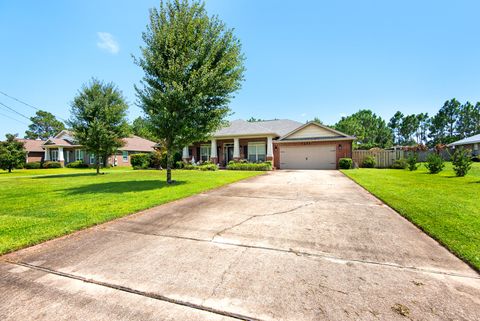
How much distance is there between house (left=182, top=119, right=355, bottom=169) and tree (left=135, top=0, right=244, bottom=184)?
9.08 m

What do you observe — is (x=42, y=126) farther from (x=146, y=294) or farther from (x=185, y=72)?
(x=146, y=294)

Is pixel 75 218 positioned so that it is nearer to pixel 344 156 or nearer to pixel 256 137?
pixel 256 137

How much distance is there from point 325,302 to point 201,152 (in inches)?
A: 933

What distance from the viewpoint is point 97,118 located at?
58.6ft

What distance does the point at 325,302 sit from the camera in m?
2.34

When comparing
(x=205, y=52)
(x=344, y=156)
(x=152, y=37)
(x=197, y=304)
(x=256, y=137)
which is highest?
(x=152, y=37)

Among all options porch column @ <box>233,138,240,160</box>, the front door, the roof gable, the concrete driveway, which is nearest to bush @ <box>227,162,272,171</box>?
porch column @ <box>233,138,240,160</box>

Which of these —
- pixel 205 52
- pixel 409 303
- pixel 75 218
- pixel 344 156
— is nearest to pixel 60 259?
pixel 75 218

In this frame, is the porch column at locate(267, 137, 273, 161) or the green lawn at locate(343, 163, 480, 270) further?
the porch column at locate(267, 137, 273, 161)

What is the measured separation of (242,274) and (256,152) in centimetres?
2038

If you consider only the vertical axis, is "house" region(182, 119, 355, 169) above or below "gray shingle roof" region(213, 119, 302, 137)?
below

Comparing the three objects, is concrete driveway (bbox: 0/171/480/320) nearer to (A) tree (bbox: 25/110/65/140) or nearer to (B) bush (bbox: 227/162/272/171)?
(B) bush (bbox: 227/162/272/171)

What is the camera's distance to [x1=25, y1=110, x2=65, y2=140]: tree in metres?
70.2

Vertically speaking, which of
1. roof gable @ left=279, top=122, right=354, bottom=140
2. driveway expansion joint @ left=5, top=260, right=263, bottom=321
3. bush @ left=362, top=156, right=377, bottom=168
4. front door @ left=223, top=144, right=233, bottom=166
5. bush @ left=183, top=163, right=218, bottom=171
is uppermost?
roof gable @ left=279, top=122, right=354, bottom=140
